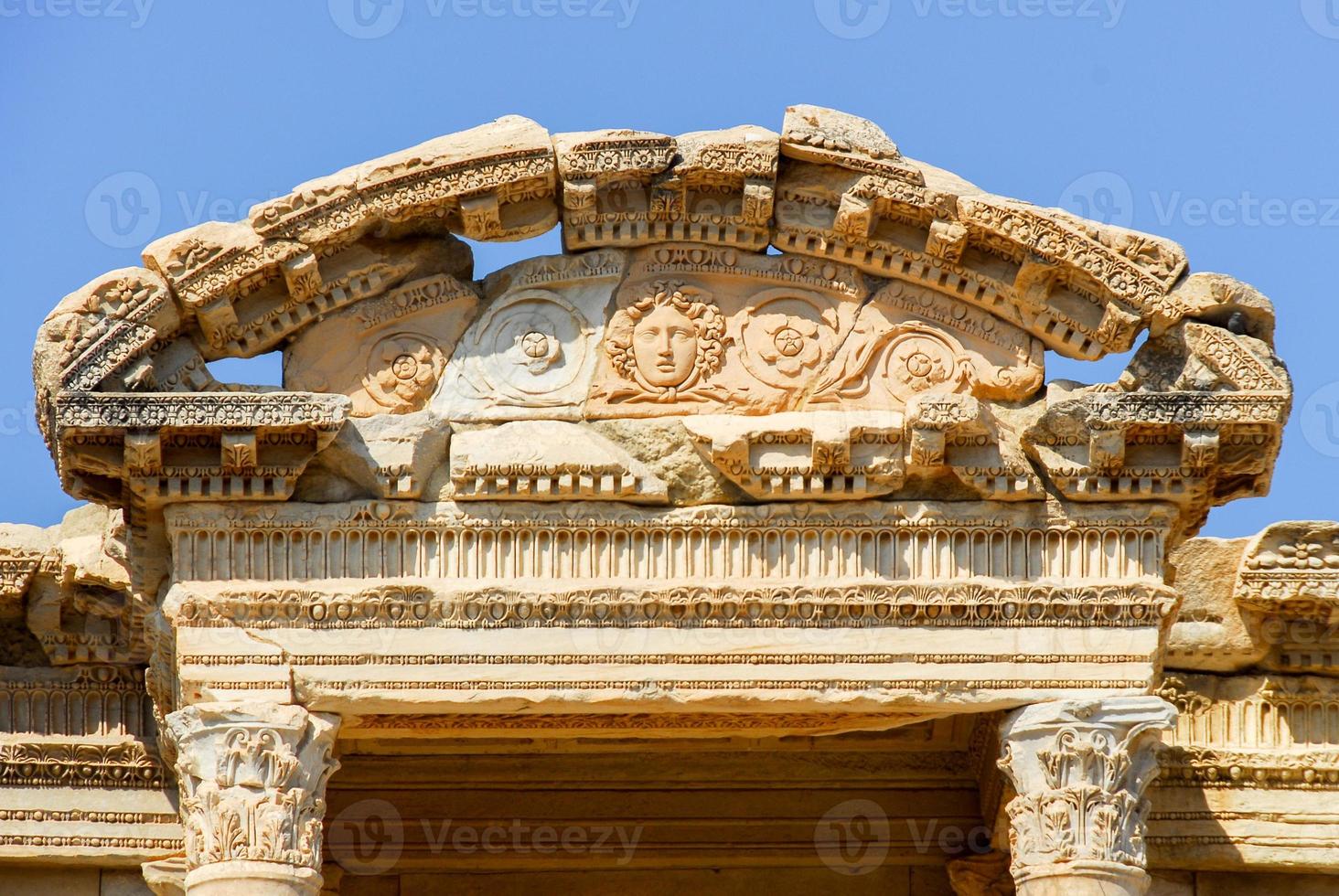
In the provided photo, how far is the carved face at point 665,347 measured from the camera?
48.0ft

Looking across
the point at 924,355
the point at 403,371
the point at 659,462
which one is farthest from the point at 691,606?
the point at 403,371

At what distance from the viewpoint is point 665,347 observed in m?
14.7

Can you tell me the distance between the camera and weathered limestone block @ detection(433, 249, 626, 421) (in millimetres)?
14555

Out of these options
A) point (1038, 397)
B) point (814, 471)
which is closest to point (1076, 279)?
point (1038, 397)

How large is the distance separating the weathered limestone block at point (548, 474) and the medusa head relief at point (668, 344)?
0.43 metres

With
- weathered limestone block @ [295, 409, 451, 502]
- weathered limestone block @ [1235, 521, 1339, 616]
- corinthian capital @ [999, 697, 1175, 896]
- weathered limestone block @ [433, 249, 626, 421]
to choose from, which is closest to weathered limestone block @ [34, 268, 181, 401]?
weathered limestone block @ [295, 409, 451, 502]

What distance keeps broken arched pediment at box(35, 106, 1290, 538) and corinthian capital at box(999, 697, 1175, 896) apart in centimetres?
110

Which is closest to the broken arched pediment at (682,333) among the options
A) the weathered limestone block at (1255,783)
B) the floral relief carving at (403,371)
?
the floral relief carving at (403,371)
